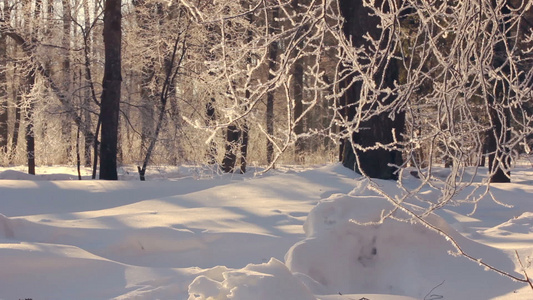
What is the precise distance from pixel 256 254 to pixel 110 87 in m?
7.13

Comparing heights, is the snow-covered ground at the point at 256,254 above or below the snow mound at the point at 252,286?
below

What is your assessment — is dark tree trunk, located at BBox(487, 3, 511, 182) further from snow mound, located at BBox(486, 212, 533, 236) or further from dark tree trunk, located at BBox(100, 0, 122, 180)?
dark tree trunk, located at BBox(100, 0, 122, 180)

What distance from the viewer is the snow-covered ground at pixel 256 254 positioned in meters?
3.39

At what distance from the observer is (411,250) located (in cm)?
415

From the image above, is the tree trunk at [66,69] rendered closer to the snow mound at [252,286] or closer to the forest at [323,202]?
the forest at [323,202]

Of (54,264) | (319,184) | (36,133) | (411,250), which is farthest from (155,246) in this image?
(36,133)

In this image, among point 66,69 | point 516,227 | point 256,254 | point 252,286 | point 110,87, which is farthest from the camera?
point 66,69

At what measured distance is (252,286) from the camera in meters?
2.76

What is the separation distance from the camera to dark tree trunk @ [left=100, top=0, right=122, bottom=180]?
1065 cm

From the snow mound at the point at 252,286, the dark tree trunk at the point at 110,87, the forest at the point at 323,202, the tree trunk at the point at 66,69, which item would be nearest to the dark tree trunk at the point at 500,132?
the forest at the point at 323,202

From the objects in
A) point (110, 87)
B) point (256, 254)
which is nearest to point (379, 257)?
point (256, 254)

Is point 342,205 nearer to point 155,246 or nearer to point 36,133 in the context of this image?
point 155,246

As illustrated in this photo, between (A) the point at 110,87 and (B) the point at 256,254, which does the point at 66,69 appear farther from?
(B) the point at 256,254

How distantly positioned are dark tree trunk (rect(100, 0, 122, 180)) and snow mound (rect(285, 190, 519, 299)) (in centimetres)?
725
